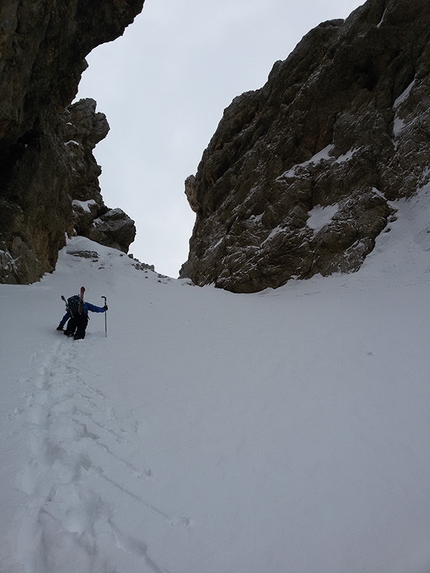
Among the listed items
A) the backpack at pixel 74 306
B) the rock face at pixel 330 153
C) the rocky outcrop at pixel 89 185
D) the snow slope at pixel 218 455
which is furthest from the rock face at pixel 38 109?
the rock face at pixel 330 153

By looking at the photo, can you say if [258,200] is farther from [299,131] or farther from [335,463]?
[335,463]

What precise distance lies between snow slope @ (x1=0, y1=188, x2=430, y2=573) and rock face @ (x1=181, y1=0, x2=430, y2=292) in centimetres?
1318

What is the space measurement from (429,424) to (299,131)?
91.1 ft

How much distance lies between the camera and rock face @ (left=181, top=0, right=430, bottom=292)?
63.8 ft

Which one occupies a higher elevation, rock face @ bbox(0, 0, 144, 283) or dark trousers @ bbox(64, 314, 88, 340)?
rock face @ bbox(0, 0, 144, 283)

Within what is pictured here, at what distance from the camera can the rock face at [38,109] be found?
12.9 meters

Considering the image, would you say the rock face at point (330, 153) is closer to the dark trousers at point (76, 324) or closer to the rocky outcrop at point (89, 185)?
the rocky outcrop at point (89, 185)

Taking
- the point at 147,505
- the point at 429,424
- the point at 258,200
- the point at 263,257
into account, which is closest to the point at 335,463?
the point at 429,424

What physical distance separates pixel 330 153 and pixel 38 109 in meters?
20.6

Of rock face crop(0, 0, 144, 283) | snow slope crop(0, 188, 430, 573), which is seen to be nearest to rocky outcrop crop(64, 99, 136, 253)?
rock face crop(0, 0, 144, 283)

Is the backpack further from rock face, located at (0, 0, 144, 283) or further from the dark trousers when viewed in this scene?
rock face, located at (0, 0, 144, 283)

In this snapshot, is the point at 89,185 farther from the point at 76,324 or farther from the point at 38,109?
the point at 76,324

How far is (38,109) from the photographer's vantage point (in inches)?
689

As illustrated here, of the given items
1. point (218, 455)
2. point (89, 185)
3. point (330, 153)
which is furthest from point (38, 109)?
point (218, 455)
